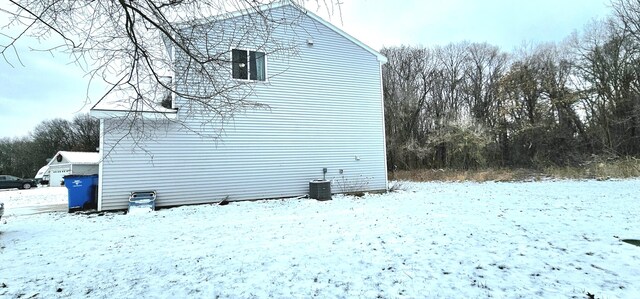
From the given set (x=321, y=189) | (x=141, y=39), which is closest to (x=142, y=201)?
(x=321, y=189)

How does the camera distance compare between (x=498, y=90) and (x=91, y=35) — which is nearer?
(x=91, y=35)

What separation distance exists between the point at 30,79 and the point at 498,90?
25.0 m

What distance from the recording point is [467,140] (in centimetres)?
2028

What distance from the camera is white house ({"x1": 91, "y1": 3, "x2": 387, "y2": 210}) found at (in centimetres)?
Result: 875

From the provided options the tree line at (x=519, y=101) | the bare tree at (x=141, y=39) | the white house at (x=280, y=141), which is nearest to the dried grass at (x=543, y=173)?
the tree line at (x=519, y=101)

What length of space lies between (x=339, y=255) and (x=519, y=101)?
72.7 ft

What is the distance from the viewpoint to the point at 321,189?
9.96 meters

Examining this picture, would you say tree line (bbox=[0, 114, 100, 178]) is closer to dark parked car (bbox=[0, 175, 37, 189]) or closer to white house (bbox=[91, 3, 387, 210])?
dark parked car (bbox=[0, 175, 37, 189])

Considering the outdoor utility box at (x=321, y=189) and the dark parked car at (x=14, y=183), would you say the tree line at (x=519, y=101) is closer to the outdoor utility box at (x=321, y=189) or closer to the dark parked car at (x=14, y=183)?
the outdoor utility box at (x=321, y=189)

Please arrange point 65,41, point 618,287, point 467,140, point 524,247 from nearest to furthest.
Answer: point 65,41, point 618,287, point 524,247, point 467,140

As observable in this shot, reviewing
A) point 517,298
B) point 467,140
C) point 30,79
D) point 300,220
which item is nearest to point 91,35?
point 30,79

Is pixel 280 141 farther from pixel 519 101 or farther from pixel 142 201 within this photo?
pixel 519 101

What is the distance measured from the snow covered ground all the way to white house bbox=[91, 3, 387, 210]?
6.55ft

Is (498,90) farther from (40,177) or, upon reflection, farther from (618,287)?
(40,177)
